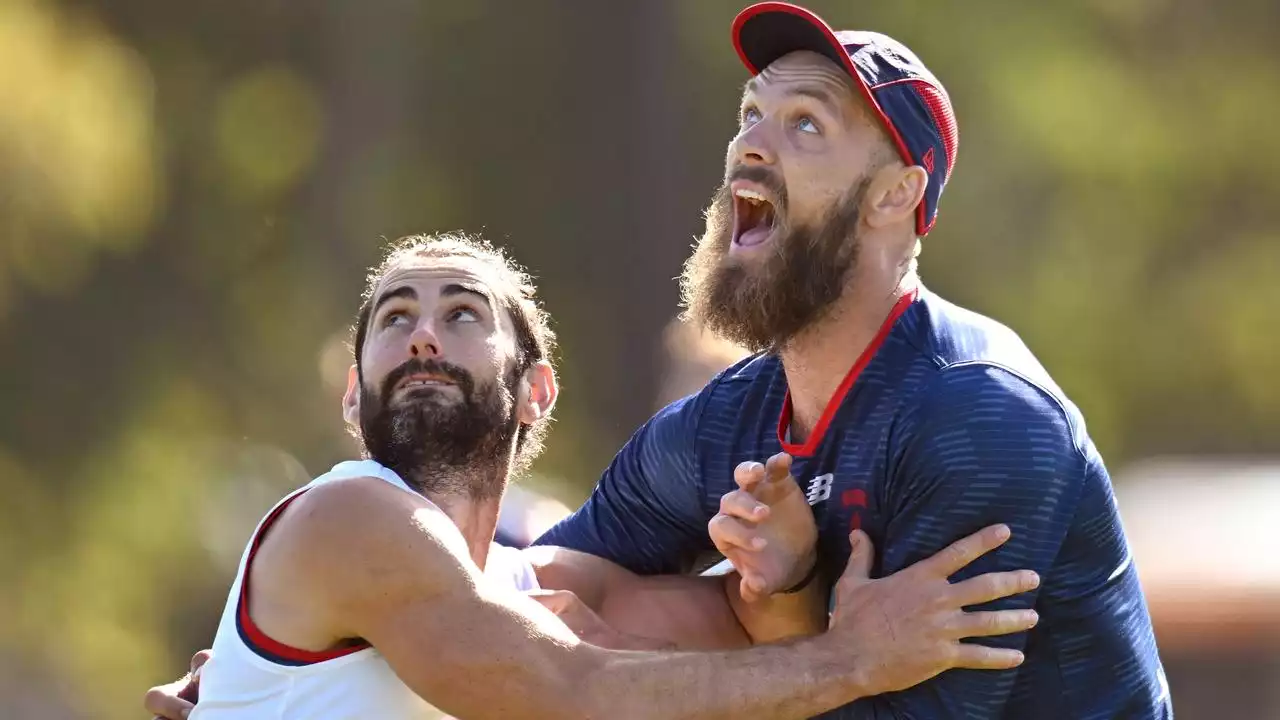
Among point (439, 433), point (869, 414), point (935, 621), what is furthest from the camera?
point (439, 433)

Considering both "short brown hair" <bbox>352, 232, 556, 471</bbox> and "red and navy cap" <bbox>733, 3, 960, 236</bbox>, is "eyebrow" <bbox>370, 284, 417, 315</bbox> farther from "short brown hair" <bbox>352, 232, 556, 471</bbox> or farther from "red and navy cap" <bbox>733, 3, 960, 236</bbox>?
"red and navy cap" <bbox>733, 3, 960, 236</bbox>

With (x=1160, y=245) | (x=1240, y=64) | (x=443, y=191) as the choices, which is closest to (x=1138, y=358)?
(x=1160, y=245)

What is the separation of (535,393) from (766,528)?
1009 millimetres

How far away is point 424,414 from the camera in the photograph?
370 cm

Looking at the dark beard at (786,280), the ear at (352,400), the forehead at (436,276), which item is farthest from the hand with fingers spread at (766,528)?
the ear at (352,400)

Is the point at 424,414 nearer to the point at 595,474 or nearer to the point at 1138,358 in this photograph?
the point at 595,474

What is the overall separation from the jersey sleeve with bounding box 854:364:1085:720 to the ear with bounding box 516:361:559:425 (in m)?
1.13

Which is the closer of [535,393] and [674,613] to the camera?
[674,613]

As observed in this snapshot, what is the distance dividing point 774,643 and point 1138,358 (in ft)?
28.5

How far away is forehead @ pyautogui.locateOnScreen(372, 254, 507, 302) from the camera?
3.95 m

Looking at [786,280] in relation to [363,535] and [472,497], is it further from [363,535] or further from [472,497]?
[363,535]

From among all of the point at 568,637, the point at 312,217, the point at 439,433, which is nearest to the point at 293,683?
the point at 568,637

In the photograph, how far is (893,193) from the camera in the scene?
368 centimetres

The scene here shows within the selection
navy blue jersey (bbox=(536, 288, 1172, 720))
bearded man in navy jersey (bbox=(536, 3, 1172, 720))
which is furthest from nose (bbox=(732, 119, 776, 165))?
navy blue jersey (bbox=(536, 288, 1172, 720))
